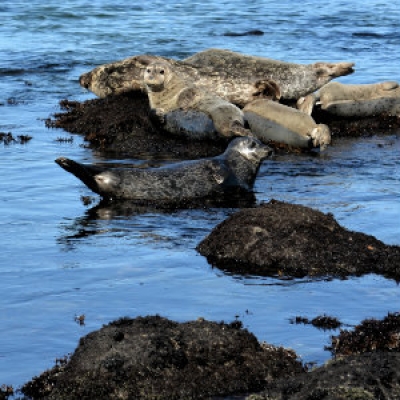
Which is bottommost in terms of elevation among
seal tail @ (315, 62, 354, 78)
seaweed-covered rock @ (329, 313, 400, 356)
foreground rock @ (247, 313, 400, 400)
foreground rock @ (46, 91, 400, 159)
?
foreground rock @ (46, 91, 400, 159)

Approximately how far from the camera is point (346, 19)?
1141 inches

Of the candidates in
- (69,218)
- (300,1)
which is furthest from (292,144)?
(300,1)

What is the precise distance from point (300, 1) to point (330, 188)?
2546 centimetres

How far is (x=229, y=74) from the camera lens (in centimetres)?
1403

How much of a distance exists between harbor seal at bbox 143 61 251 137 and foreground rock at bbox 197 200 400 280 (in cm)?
431

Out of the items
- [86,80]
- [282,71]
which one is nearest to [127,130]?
[86,80]

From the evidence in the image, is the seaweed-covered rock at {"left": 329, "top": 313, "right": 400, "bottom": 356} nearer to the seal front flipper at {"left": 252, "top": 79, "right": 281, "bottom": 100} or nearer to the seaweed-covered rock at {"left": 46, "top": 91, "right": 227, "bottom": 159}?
the seaweed-covered rock at {"left": 46, "top": 91, "right": 227, "bottom": 159}

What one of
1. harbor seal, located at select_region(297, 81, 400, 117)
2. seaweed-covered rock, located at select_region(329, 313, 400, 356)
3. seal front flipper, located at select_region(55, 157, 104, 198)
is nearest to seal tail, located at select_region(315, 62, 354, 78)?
harbor seal, located at select_region(297, 81, 400, 117)

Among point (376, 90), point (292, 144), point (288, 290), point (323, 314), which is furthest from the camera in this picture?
point (376, 90)

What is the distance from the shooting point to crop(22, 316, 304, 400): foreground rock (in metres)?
5.04

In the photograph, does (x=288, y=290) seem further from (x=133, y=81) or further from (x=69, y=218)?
(x=133, y=81)

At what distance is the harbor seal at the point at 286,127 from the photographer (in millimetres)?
12344

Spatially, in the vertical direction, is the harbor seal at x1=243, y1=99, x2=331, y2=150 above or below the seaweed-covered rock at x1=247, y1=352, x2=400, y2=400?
below

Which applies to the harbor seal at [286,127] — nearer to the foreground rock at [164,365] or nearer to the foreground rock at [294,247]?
the foreground rock at [294,247]
